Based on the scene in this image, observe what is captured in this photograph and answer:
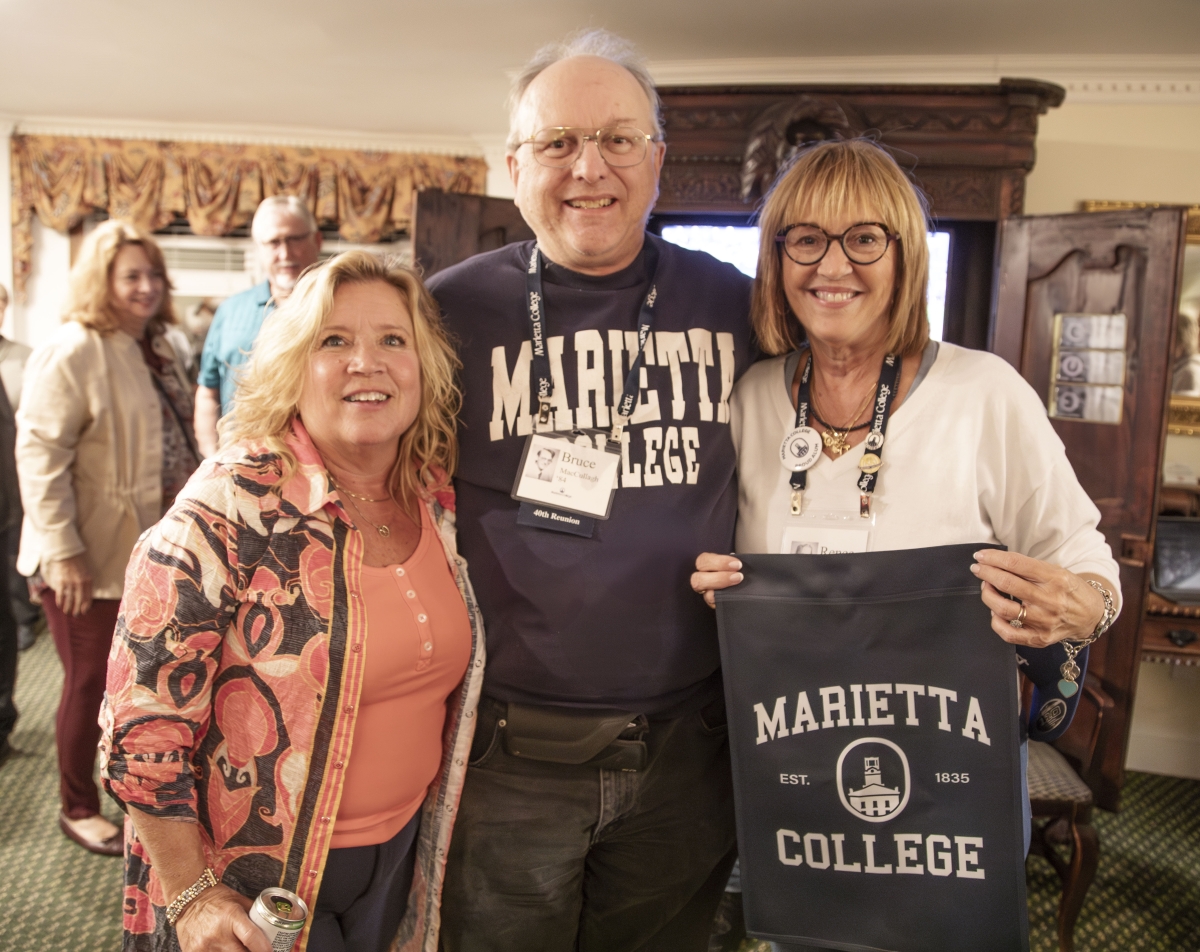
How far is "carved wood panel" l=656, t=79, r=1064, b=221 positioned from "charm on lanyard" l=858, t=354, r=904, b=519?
7.98 ft

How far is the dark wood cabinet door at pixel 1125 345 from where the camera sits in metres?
2.98

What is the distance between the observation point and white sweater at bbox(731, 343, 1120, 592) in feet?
4.27

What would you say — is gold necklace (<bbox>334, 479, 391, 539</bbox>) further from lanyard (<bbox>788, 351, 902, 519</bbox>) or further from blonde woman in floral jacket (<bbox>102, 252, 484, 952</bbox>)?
lanyard (<bbox>788, 351, 902, 519</bbox>)

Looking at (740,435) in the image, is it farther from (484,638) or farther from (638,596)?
(484,638)

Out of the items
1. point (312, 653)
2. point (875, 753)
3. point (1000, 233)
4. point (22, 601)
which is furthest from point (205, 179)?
point (875, 753)

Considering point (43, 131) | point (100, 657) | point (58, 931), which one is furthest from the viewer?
point (43, 131)

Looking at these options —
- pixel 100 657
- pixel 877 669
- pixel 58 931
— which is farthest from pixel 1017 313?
pixel 58 931

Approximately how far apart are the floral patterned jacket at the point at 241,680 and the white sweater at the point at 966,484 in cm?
75

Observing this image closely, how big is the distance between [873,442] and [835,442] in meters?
0.07

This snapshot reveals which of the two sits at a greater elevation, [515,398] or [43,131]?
[43,131]

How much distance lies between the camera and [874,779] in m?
1.27

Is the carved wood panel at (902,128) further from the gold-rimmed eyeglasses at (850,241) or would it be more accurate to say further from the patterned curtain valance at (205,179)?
the patterned curtain valance at (205,179)

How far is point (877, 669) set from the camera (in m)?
1.26

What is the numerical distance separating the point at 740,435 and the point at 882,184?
49 cm
